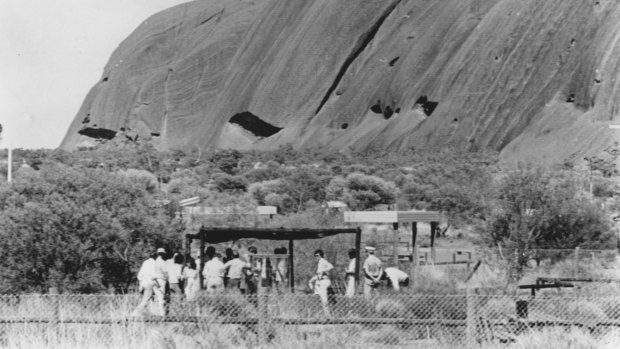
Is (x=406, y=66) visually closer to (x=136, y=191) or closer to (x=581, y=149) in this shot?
(x=581, y=149)

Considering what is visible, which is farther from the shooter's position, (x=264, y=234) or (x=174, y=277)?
(x=264, y=234)

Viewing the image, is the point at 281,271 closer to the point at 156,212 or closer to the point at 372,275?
the point at 372,275

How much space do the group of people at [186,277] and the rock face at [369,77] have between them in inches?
1582

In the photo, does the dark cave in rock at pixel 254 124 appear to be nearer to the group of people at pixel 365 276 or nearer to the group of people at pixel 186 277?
the group of people at pixel 186 277

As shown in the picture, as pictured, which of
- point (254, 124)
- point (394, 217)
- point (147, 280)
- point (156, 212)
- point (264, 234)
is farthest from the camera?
point (254, 124)

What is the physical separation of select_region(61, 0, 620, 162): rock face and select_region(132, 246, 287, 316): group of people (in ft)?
132

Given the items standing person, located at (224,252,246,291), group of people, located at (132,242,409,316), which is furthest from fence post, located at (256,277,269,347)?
standing person, located at (224,252,246,291)

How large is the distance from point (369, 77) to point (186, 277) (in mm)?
75299

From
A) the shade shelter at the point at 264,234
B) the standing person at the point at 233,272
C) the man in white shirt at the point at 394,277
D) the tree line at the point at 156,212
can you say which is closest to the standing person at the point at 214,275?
the standing person at the point at 233,272

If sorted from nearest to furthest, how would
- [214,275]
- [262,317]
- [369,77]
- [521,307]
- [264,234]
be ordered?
[262,317]
[521,307]
[214,275]
[264,234]
[369,77]

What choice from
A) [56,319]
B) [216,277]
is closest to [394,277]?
[216,277]

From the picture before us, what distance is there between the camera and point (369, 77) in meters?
91.7

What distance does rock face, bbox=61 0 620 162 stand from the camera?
2682 inches

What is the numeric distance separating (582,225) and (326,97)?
68514 millimetres
